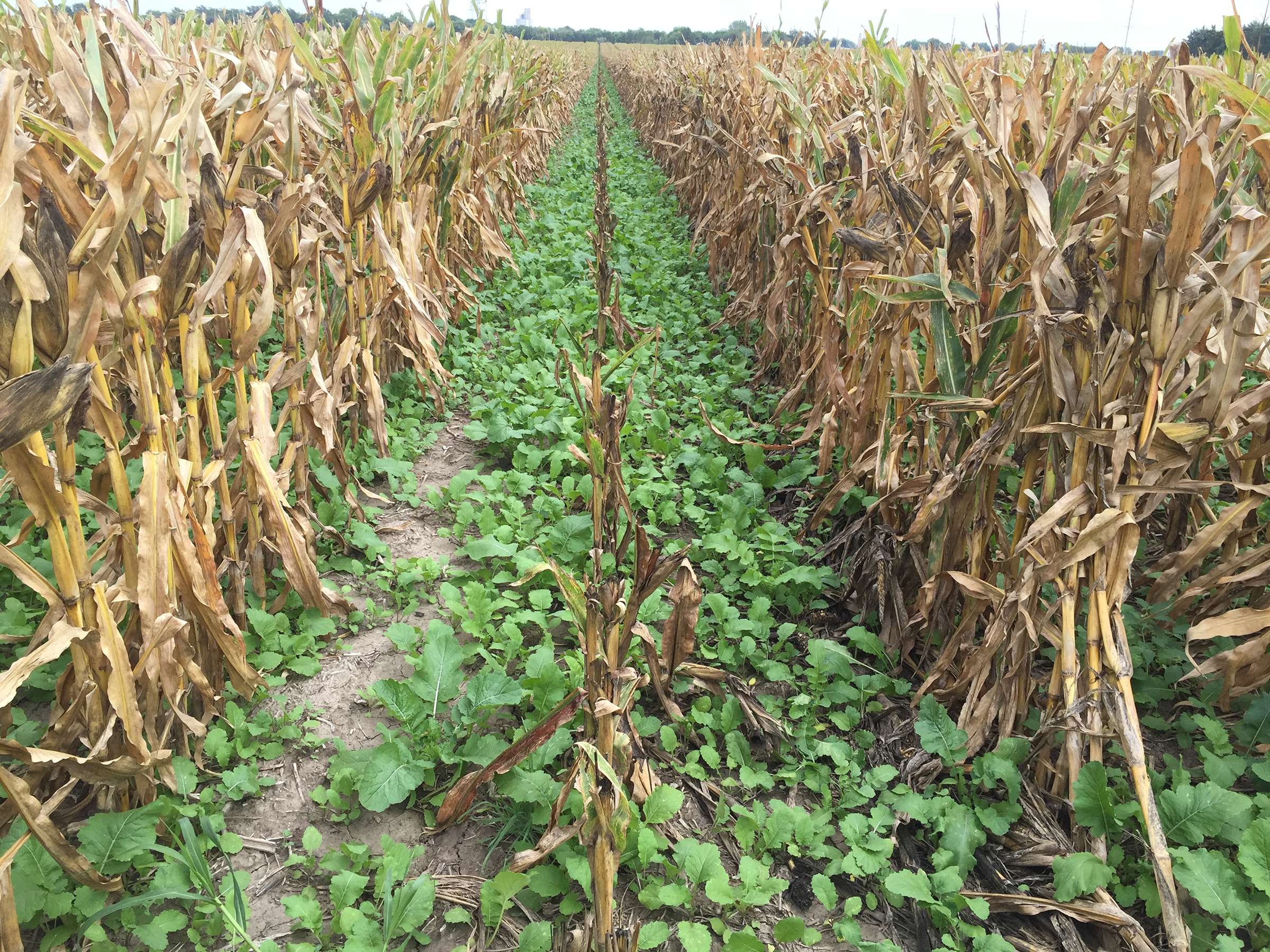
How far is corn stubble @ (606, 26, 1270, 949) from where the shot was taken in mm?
1695

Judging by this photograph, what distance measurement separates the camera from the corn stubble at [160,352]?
150 centimetres

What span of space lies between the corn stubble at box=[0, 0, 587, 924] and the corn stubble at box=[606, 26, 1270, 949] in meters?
1.75

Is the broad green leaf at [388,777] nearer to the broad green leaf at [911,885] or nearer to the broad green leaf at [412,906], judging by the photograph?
the broad green leaf at [412,906]

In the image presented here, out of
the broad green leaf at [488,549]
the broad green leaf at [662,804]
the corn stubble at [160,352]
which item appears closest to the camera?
the corn stubble at [160,352]

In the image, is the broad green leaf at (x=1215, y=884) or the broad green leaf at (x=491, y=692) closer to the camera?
the broad green leaf at (x=1215, y=884)

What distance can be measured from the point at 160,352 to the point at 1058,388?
203 cm

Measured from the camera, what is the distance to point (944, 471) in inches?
90.0

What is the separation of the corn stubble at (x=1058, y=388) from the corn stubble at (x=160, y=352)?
1.75 meters

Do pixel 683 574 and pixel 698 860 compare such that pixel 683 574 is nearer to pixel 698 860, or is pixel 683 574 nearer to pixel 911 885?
pixel 698 860

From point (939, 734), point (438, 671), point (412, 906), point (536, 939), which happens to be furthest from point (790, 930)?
point (438, 671)

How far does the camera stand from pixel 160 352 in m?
1.86

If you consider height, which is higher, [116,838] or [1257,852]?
[1257,852]

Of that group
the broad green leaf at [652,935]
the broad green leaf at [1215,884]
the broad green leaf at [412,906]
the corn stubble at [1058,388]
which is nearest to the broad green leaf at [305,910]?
the broad green leaf at [412,906]

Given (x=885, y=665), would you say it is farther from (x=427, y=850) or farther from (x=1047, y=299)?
(x=427, y=850)
